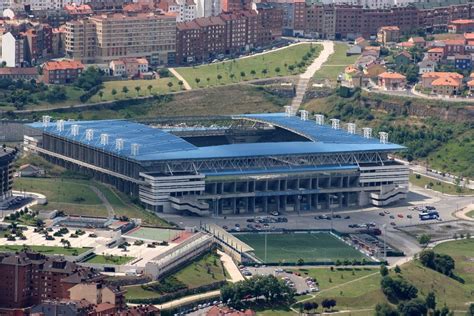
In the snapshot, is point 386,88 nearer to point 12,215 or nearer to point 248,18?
point 248,18

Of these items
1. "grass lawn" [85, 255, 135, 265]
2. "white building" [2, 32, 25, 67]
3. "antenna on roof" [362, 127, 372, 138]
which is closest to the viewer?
"grass lawn" [85, 255, 135, 265]

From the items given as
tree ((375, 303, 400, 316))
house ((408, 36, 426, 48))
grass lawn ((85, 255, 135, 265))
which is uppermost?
house ((408, 36, 426, 48))

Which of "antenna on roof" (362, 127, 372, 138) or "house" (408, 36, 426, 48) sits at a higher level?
"house" (408, 36, 426, 48)

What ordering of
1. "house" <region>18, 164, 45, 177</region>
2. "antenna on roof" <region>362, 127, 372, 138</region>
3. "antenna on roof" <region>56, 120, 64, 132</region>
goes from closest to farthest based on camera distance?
"house" <region>18, 164, 45, 177</region> → "antenna on roof" <region>56, 120, 64, 132</region> → "antenna on roof" <region>362, 127, 372, 138</region>

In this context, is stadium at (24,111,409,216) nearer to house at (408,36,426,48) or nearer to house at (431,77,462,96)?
house at (431,77,462,96)

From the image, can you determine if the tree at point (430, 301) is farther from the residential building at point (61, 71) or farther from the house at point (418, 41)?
the house at point (418, 41)

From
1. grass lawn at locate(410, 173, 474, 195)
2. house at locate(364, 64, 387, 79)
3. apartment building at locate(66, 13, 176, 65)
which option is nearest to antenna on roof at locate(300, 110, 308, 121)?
grass lawn at locate(410, 173, 474, 195)

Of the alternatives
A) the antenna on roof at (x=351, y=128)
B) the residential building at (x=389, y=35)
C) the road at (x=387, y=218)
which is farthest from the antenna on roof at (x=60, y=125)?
the residential building at (x=389, y=35)

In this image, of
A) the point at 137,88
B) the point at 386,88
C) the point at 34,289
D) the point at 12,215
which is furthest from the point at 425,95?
the point at 34,289

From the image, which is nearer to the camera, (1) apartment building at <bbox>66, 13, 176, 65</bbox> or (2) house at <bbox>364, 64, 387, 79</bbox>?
(2) house at <bbox>364, 64, 387, 79</bbox>
